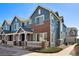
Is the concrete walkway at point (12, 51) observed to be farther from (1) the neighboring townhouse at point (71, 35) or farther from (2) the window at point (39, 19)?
(1) the neighboring townhouse at point (71, 35)

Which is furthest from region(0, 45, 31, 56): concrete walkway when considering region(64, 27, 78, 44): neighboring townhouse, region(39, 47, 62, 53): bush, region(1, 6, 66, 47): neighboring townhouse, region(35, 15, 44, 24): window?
region(64, 27, 78, 44): neighboring townhouse

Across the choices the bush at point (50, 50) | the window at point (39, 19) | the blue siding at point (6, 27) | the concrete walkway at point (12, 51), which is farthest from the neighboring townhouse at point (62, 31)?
the blue siding at point (6, 27)

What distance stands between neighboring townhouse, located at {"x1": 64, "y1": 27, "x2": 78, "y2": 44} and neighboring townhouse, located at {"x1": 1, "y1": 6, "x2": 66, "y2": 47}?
63mm

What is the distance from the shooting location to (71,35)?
4.24 m

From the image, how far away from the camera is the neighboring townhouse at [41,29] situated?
13.8ft

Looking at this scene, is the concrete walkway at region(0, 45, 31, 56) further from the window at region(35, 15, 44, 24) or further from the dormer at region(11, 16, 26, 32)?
the window at region(35, 15, 44, 24)

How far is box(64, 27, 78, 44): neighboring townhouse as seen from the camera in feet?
13.7

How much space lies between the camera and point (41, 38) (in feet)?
13.9

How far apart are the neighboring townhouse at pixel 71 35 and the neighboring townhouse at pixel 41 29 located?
6 centimetres

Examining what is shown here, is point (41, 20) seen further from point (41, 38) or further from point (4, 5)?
point (4, 5)

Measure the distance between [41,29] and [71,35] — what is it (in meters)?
0.44

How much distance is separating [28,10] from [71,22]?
642 mm

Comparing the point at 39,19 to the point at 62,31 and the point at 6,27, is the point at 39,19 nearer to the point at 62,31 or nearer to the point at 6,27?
the point at 62,31

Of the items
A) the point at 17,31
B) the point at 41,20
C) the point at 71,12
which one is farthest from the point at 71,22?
the point at 17,31
